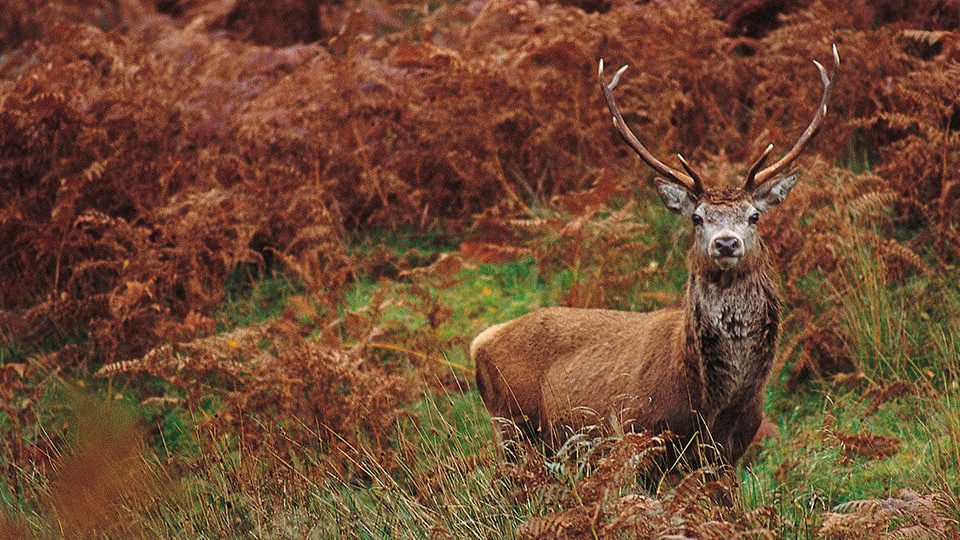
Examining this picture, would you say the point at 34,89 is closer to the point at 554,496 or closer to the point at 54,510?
the point at 54,510

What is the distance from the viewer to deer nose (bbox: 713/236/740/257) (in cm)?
478

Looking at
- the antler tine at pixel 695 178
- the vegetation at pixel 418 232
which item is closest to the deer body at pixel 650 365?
the vegetation at pixel 418 232

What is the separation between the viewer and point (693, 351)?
195 inches

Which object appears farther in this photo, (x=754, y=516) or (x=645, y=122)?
(x=645, y=122)

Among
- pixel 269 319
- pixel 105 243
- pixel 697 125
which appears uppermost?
pixel 697 125

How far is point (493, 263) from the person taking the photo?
801 centimetres

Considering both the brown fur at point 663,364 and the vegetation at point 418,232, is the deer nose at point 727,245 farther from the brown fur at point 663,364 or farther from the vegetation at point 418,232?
the vegetation at point 418,232

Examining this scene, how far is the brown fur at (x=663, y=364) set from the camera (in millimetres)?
4902

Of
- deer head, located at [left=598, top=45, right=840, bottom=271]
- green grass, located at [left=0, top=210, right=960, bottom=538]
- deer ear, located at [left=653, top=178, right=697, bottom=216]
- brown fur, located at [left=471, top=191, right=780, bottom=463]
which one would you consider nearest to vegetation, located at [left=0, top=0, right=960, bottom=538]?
green grass, located at [left=0, top=210, right=960, bottom=538]

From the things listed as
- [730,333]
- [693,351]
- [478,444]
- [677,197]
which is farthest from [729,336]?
[478,444]

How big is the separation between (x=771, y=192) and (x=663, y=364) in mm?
906

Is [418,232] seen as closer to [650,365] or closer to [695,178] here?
[650,365]

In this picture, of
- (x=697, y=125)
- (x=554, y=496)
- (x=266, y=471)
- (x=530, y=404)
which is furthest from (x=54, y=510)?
(x=697, y=125)

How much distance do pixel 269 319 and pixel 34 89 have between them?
2.25 m
